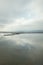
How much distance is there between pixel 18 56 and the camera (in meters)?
9.17

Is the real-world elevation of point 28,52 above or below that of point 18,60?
above

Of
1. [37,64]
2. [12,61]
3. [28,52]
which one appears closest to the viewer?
[37,64]

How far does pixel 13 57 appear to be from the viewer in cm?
898

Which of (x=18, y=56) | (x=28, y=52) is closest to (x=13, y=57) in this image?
(x=18, y=56)

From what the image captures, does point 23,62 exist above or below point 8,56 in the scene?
below

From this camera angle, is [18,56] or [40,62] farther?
[18,56]

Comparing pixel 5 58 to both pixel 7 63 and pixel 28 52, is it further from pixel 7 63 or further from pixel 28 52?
pixel 28 52

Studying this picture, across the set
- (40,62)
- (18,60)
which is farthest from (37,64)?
(18,60)

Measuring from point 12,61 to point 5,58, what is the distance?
0.80m

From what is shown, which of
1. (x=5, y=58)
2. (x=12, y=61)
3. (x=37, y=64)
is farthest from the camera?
(x=5, y=58)

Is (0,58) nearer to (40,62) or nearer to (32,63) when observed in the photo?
(32,63)

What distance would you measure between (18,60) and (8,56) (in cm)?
118

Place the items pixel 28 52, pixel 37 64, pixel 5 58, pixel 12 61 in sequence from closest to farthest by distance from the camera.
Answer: pixel 37 64
pixel 12 61
pixel 5 58
pixel 28 52

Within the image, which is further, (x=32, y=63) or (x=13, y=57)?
(x=13, y=57)
